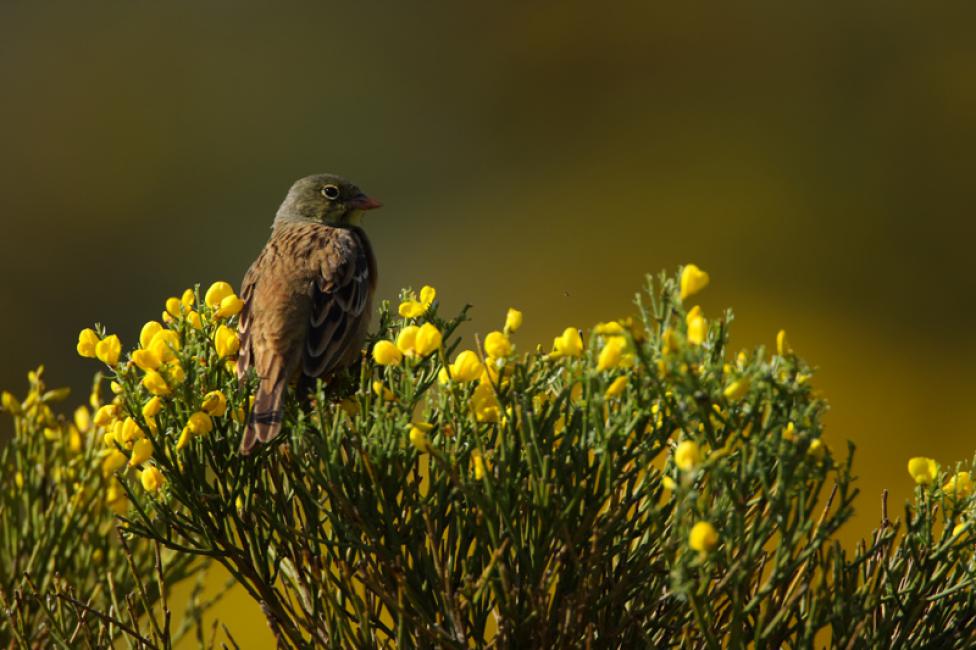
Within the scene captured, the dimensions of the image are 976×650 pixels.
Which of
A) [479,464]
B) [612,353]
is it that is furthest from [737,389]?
[479,464]

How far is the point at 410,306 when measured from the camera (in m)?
2.64

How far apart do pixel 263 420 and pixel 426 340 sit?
49cm

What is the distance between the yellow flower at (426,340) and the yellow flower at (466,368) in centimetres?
7

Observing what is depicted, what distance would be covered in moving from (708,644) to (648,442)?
389 mm

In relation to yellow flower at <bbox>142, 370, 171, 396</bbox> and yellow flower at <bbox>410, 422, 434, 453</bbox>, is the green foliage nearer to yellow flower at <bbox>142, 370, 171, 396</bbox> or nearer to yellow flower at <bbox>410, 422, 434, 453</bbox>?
yellow flower at <bbox>142, 370, 171, 396</bbox>

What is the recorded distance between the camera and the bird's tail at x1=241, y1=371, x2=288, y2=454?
2551mm

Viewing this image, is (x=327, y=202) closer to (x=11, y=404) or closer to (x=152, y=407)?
(x=11, y=404)

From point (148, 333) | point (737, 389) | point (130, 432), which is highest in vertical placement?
point (148, 333)

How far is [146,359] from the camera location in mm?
2502

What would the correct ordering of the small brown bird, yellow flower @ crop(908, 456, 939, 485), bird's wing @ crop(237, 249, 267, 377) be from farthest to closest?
1. the small brown bird
2. bird's wing @ crop(237, 249, 267, 377)
3. yellow flower @ crop(908, 456, 939, 485)

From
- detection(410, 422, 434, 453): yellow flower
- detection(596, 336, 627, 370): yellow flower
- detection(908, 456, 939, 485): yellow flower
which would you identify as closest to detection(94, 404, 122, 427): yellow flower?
detection(410, 422, 434, 453): yellow flower

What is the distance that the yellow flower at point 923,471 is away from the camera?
2.37 meters

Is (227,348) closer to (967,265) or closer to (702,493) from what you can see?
(702,493)

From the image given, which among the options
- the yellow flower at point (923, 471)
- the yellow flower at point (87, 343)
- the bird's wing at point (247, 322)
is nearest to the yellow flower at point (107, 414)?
the yellow flower at point (87, 343)
